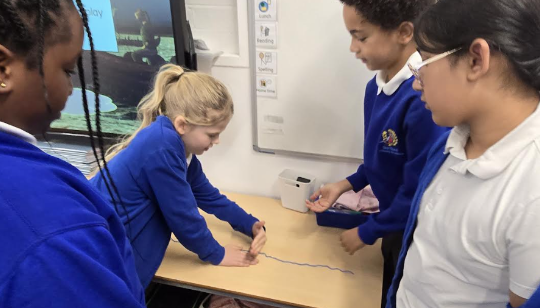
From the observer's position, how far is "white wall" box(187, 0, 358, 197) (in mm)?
1501

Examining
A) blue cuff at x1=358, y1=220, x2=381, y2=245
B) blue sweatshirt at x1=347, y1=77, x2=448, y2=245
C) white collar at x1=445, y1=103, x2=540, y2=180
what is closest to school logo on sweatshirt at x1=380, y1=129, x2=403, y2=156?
blue sweatshirt at x1=347, y1=77, x2=448, y2=245

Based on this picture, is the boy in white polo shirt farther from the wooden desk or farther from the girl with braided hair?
the girl with braided hair

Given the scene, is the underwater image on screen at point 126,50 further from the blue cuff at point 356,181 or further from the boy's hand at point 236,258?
the blue cuff at point 356,181

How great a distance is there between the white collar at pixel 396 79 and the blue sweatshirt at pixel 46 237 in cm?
84

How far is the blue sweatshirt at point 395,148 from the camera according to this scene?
38.5 inches

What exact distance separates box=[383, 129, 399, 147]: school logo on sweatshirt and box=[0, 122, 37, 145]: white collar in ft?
2.86

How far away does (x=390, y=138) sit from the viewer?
107 cm

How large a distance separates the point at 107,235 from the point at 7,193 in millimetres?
133

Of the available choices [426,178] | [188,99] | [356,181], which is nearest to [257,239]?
[356,181]

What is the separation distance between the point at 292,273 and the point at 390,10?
0.88 meters

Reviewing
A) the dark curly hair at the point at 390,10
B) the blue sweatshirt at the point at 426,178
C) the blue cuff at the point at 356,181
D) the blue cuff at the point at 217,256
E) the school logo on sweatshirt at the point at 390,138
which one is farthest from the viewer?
the blue cuff at the point at 356,181

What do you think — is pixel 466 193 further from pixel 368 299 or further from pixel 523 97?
pixel 368 299

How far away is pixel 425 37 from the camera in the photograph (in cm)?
68

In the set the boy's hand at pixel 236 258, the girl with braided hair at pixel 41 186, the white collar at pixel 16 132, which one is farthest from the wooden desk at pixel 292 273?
the white collar at pixel 16 132
